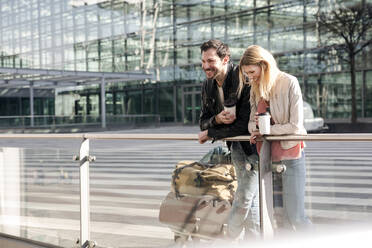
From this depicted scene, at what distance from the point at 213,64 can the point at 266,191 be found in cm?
105

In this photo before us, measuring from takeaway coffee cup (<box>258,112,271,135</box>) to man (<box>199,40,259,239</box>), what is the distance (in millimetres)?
247

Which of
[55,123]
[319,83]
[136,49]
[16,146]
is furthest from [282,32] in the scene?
[16,146]

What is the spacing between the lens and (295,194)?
3301 millimetres

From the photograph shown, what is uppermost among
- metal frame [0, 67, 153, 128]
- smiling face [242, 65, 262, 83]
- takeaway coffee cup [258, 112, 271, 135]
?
metal frame [0, 67, 153, 128]

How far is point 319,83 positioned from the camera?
3241 cm

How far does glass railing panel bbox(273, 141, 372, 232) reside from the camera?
3150 mm

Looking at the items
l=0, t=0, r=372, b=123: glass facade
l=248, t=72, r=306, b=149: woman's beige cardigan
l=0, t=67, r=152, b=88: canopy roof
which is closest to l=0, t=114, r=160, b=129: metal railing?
l=0, t=67, r=152, b=88: canopy roof

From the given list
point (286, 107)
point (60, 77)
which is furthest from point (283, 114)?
point (60, 77)

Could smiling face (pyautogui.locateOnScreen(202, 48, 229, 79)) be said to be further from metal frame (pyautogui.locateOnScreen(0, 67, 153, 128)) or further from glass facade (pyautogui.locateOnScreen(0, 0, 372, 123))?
metal frame (pyautogui.locateOnScreen(0, 67, 153, 128))

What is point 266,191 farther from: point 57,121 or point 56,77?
point 56,77

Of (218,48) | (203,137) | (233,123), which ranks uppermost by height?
(218,48)

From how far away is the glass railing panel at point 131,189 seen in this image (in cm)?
419

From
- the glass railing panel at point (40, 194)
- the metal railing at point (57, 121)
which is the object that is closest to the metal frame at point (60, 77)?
the metal railing at point (57, 121)

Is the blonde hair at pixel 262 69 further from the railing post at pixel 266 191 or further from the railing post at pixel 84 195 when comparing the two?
the railing post at pixel 84 195
